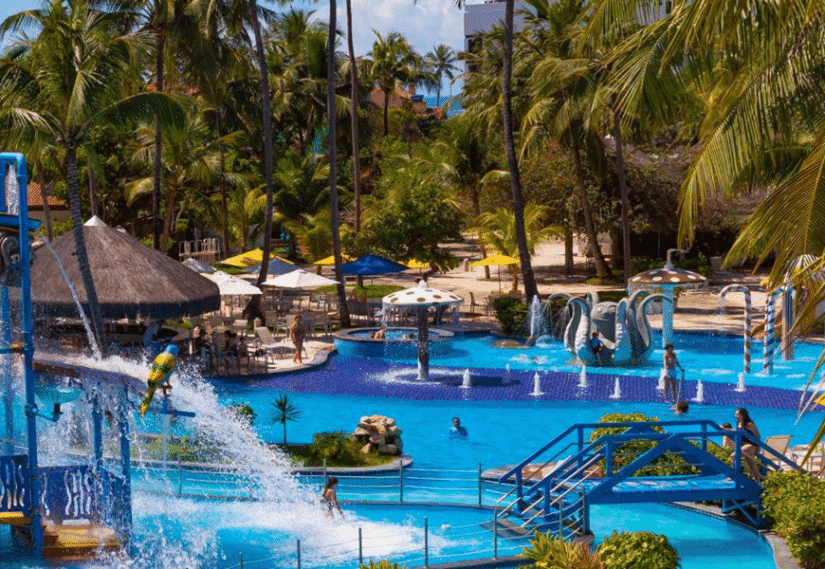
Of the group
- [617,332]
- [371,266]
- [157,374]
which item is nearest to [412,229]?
[371,266]

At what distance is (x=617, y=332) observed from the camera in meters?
28.6

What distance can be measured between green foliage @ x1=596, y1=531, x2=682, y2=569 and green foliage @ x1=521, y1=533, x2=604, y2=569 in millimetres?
766

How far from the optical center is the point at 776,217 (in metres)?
8.77

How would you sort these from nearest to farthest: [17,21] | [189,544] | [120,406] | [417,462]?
[120,406], [189,544], [417,462], [17,21]

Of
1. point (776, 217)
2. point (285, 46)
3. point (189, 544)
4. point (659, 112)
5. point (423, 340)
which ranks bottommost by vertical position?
point (189, 544)

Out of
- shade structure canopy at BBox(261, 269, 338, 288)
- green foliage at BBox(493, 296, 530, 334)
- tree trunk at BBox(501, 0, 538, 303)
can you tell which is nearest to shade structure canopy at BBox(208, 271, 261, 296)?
shade structure canopy at BBox(261, 269, 338, 288)

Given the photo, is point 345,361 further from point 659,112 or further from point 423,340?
point 659,112

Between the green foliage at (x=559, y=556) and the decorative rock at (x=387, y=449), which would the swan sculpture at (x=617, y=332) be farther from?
the green foliage at (x=559, y=556)

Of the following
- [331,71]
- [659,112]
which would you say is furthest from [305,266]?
[659,112]

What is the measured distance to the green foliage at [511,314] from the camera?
1328 inches

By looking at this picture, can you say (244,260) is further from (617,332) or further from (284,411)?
(284,411)

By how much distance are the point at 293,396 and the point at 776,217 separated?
1829cm

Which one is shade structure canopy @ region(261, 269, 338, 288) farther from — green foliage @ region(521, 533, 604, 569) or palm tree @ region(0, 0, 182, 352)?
green foliage @ region(521, 533, 604, 569)

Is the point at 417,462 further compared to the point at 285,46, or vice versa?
the point at 285,46
